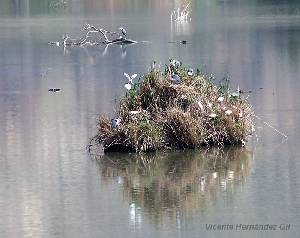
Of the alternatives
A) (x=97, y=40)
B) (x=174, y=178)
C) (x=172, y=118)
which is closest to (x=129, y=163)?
(x=172, y=118)

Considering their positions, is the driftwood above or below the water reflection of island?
below

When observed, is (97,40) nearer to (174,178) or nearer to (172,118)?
(172,118)

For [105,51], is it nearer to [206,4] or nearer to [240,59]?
[240,59]

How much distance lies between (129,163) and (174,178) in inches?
49.8

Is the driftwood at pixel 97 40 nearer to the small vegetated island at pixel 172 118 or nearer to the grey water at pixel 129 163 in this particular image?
the grey water at pixel 129 163

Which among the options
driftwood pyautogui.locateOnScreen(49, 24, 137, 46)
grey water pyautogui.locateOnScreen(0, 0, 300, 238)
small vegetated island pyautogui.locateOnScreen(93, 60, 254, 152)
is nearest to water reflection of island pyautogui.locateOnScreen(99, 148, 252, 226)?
grey water pyautogui.locateOnScreen(0, 0, 300, 238)

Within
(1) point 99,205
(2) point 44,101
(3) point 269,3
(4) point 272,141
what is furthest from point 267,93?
(3) point 269,3

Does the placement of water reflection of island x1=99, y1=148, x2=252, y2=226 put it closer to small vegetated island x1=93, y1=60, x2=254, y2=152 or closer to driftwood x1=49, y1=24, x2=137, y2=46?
small vegetated island x1=93, y1=60, x2=254, y2=152

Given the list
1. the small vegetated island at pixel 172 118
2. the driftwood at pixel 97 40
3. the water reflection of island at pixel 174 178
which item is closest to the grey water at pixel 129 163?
the water reflection of island at pixel 174 178

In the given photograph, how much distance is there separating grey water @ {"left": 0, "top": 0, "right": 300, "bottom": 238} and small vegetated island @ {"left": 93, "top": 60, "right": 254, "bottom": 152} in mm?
248

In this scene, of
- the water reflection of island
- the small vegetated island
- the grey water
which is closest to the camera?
the grey water

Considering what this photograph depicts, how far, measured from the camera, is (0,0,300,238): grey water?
12.5 meters

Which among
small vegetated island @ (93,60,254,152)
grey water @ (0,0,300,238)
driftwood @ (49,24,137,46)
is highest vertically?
small vegetated island @ (93,60,254,152)

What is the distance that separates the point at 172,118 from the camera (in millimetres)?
16562
